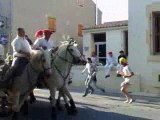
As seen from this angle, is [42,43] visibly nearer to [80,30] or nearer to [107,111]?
[107,111]

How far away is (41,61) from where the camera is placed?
36.1 ft

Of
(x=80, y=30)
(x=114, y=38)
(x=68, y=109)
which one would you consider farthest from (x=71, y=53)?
(x=80, y=30)

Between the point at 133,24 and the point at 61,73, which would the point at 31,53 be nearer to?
the point at 61,73

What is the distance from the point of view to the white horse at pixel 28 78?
35.6 ft

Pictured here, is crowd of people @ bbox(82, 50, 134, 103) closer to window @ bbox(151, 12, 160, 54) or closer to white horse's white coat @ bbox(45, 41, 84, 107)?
window @ bbox(151, 12, 160, 54)

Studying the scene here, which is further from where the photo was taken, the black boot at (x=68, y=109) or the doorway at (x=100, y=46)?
the doorway at (x=100, y=46)

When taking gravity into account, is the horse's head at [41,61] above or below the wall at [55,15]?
below

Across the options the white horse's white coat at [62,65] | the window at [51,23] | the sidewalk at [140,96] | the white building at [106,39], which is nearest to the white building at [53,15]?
the window at [51,23]

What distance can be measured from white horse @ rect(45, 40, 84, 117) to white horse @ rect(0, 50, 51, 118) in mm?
1168

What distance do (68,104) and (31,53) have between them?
2403 mm

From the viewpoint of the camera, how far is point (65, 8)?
3484cm

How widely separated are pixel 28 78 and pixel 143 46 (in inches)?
414

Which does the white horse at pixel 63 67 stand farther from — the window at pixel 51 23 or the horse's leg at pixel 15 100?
the window at pixel 51 23

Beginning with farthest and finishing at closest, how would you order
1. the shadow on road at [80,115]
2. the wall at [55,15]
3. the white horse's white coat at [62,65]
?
the wall at [55,15] < the white horse's white coat at [62,65] < the shadow on road at [80,115]
